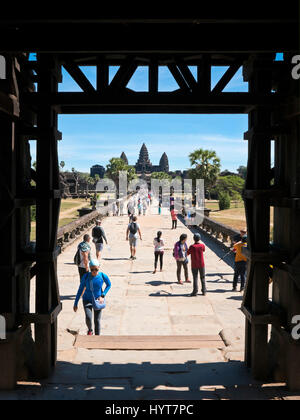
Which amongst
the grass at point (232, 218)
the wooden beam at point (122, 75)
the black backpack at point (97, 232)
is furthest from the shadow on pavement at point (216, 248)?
the wooden beam at point (122, 75)

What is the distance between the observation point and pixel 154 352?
6129mm

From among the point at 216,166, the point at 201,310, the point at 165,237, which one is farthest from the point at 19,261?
the point at 216,166

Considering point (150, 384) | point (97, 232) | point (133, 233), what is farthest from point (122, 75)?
point (133, 233)

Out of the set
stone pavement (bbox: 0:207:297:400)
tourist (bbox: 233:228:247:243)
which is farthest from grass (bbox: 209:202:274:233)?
stone pavement (bbox: 0:207:297:400)

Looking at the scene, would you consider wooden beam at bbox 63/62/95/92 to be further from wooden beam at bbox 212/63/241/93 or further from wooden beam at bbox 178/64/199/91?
wooden beam at bbox 212/63/241/93

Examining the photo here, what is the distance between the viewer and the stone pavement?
4770 millimetres

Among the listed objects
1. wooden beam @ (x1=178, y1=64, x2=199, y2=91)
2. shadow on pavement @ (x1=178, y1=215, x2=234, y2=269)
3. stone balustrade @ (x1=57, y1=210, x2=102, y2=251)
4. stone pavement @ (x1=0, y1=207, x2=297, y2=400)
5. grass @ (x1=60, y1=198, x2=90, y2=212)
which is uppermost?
wooden beam @ (x1=178, y1=64, x2=199, y2=91)

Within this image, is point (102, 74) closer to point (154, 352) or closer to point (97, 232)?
point (154, 352)

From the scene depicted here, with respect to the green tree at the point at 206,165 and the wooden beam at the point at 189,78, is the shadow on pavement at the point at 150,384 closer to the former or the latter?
the wooden beam at the point at 189,78

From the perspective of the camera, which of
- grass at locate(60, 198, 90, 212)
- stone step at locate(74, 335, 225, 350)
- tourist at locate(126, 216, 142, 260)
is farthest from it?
grass at locate(60, 198, 90, 212)

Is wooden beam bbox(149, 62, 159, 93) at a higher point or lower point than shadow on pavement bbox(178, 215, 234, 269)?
higher

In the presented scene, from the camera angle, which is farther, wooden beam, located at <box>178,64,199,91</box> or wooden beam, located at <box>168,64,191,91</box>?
wooden beam, located at <box>168,64,191,91</box>
